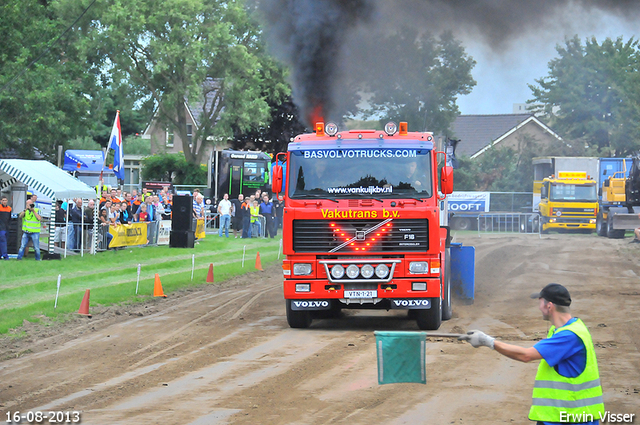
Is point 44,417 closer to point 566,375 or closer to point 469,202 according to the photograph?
point 566,375

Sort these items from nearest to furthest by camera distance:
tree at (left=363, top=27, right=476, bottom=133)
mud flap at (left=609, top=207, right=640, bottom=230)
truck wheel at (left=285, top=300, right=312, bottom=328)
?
truck wheel at (left=285, top=300, right=312, bottom=328) → tree at (left=363, top=27, right=476, bottom=133) → mud flap at (left=609, top=207, right=640, bottom=230)

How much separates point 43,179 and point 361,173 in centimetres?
1492

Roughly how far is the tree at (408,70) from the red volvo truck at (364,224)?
286 inches

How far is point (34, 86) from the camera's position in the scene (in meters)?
38.2

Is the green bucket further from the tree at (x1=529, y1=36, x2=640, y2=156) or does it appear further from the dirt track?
the tree at (x1=529, y1=36, x2=640, y2=156)

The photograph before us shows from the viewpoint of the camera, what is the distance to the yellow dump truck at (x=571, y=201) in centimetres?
4156

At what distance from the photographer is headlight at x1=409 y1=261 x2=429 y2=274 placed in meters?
12.4

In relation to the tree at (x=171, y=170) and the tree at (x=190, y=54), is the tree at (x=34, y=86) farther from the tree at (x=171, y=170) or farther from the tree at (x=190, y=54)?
the tree at (x=171, y=170)

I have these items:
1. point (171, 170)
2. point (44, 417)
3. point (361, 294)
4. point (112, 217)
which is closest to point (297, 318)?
point (361, 294)

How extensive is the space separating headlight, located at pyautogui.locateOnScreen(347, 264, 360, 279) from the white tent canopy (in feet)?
46.0

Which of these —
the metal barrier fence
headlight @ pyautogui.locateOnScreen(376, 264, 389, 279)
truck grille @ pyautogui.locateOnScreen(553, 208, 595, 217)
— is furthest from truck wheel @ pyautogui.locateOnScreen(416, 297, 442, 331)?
the metal barrier fence

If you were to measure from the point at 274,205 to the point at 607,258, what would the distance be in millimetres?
14344

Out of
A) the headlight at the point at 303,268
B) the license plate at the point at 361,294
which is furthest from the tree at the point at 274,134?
the license plate at the point at 361,294

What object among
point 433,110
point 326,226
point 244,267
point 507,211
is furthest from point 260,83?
point 326,226
